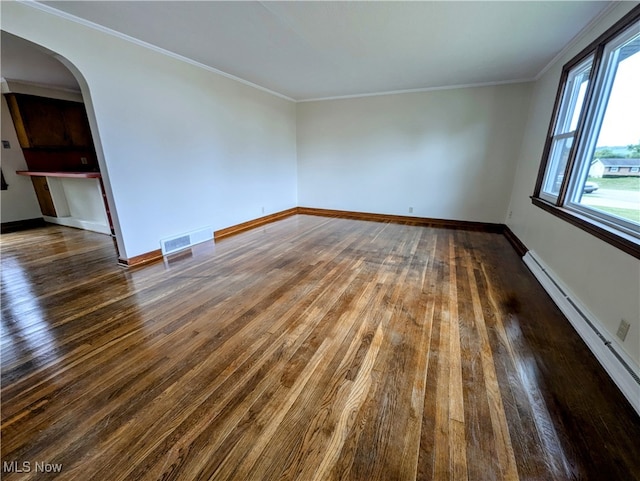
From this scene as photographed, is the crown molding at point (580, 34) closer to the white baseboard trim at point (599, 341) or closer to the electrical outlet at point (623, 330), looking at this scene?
the white baseboard trim at point (599, 341)

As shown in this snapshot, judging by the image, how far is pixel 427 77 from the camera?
404 centimetres

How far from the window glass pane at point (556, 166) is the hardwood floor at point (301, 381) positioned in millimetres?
1332

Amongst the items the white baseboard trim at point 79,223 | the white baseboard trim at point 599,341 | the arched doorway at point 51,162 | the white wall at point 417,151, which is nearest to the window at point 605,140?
the white baseboard trim at point 599,341

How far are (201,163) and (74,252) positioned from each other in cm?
202

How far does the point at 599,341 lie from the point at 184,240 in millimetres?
4220

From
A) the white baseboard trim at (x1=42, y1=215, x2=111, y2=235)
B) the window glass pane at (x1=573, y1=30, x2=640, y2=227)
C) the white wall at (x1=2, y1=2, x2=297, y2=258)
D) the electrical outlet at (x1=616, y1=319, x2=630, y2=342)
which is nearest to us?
the electrical outlet at (x1=616, y1=319, x2=630, y2=342)

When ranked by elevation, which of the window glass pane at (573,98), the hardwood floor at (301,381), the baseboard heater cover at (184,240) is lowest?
the hardwood floor at (301,381)

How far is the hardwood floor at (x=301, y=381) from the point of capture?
3.65 feet

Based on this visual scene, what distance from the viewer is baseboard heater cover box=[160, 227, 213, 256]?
11.2 ft

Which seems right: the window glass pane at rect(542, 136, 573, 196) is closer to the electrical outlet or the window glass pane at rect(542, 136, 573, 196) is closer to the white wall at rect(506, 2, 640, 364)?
the white wall at rect(506, 2, 640, 364)

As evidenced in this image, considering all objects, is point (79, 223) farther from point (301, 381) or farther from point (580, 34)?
point (580, 34)

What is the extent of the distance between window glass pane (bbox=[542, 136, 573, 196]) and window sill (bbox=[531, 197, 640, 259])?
475 millimetres

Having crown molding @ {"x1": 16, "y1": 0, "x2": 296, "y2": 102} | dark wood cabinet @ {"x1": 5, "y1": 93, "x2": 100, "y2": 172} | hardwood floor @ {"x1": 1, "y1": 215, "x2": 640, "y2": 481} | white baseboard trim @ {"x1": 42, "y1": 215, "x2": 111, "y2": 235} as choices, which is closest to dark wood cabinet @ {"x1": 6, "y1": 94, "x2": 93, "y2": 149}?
dark wood cabinet @ {"x1": 5, "y1": 93, "x2": 100, "y2": 172}

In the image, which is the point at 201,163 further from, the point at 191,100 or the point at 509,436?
the point at 509,436
